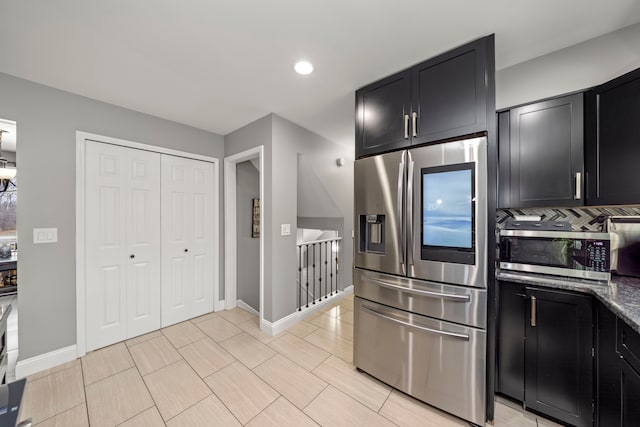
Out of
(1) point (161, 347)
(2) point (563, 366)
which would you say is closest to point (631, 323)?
(2) point (563, 366)

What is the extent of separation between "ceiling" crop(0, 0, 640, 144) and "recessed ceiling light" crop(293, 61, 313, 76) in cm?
5

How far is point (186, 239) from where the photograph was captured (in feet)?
9.89

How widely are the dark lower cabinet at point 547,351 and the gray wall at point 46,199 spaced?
12.2 ft

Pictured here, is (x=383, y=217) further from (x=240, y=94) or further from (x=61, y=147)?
(x=61, y=147)

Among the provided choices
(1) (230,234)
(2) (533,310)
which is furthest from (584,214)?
(1) (230,234)

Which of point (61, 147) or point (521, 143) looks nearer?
point (521, 143)

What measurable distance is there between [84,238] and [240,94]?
6.88 feet

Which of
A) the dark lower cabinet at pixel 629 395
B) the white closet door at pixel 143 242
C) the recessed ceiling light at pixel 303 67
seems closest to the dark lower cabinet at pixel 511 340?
the dark lower cabinet at pixel 629 395

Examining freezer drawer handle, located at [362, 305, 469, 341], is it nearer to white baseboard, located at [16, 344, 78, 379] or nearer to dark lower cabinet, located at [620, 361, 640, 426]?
dark lower cabinet, located at [620, 361, 640, 426]

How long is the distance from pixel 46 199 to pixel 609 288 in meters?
4.28

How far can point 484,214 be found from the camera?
1450mm

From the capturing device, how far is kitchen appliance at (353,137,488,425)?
1.48 meters

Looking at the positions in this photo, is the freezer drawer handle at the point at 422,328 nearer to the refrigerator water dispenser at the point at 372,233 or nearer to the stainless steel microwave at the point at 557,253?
the refrigerator water dispenser at the point at 372,233

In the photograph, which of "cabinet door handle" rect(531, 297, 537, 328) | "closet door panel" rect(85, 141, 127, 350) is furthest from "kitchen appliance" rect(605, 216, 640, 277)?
"closet door panel" rect(85, 141, 127, 350)
